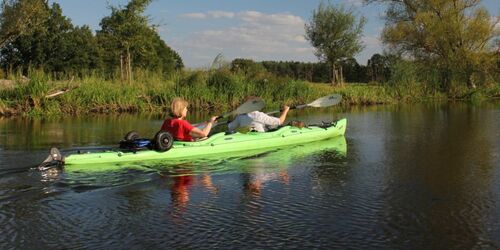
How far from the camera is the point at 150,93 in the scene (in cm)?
2366

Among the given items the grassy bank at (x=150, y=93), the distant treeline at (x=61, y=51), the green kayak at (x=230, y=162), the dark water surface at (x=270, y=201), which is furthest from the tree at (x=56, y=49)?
the dark water surface at (x=270, y=201)

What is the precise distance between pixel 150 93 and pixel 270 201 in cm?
1820

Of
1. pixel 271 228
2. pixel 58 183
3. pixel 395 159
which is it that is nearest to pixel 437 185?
pixel 395 159

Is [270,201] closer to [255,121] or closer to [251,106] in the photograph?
[255,121]

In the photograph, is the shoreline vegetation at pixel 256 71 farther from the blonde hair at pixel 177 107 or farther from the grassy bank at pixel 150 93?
the blonde hair at pixel 177 107

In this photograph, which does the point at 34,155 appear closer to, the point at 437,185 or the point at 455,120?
the point at 437,185

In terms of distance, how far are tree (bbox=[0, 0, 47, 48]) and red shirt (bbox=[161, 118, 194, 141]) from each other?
19365mm

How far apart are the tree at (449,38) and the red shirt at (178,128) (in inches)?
1052

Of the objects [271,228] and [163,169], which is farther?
[163,169]

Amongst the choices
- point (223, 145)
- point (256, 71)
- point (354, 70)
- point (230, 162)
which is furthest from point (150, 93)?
point (354, 70)

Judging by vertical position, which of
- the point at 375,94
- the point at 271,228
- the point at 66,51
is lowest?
the point at 271,228

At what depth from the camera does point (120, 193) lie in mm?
6625

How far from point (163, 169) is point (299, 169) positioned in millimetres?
1975

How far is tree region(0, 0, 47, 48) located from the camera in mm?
25953
